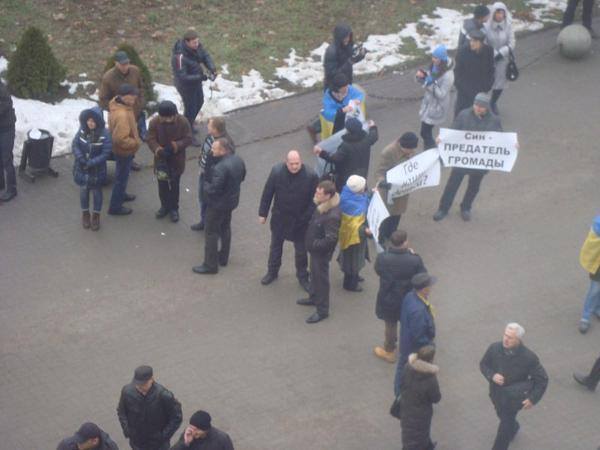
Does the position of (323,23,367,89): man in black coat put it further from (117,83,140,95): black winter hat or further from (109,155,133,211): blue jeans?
(109,155,133,211): blue jeans

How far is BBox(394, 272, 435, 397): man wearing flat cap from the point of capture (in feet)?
33.1

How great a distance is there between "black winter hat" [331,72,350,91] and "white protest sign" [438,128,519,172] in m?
1.41

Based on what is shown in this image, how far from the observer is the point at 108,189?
14102 mm

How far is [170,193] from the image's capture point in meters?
13.4

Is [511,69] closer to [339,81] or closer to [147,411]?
[339,81]

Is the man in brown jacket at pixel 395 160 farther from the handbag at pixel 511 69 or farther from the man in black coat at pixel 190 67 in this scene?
the handbag at pixel 511 69

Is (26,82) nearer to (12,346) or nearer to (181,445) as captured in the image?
(12,346)

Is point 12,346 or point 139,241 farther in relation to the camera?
point 139,241

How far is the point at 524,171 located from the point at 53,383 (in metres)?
7.02

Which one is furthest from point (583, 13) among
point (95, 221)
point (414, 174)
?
point (95, 221)

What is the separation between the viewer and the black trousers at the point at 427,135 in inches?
583

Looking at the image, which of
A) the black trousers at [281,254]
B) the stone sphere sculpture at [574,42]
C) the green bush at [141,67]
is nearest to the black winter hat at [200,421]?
the black trousers at [281,254]

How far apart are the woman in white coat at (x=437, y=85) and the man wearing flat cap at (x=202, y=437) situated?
7052 millimetres

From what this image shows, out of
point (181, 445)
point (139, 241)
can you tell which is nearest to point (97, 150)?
point (139, 241)
